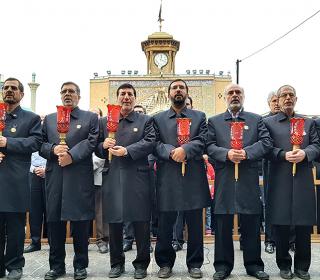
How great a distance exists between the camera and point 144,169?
520 cm

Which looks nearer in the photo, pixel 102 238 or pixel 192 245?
pixel 192 245

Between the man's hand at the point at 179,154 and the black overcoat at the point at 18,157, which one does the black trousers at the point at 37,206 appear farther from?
the man's hand at the point at 179,154

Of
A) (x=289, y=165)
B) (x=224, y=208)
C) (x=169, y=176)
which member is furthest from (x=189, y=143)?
(x=289, y=165)

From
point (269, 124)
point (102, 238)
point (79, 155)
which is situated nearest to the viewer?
point (79, 155)

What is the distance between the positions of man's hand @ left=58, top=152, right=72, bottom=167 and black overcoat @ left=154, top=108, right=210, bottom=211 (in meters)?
1.05

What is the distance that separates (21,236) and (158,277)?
1.72 metres

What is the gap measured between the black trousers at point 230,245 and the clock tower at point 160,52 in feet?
142

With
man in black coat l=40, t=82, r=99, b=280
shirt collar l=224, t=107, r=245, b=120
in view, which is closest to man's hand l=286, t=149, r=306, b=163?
shirt collar l=224, t=107, r=245, b=120

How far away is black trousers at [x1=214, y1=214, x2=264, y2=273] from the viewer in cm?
510

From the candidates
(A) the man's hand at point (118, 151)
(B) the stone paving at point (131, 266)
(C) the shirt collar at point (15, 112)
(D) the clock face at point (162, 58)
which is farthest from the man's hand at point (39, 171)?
(D) the clock face at point (162, 58)

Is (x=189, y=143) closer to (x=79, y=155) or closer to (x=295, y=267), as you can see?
(x=79, y=155)

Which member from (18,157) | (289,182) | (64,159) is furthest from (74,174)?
(289,182)

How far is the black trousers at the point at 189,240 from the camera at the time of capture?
5.18m

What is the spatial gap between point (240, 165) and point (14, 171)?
271 centimetres
